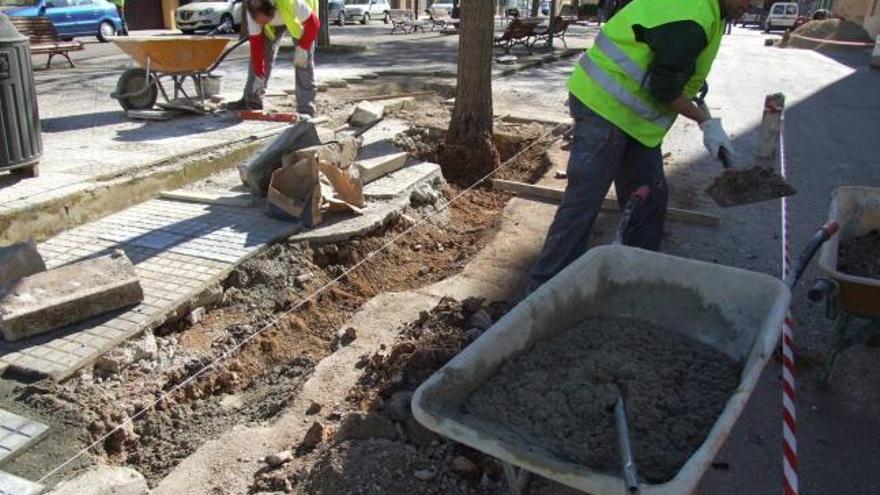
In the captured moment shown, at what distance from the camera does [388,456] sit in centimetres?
272

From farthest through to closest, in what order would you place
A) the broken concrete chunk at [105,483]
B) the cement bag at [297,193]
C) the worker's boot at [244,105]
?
the worker's boot at [244,105], the cement bag at [297,193], the broken concrete chunk at [105,483]

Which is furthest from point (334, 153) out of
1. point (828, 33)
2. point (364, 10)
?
point (828, 33)

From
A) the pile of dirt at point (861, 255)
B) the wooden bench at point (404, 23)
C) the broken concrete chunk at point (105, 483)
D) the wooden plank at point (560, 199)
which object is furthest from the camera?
the wooden bench at point (404, 23)

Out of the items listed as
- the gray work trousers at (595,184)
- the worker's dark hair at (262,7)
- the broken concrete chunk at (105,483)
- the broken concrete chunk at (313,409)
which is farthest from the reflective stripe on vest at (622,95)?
the worker's dark hair at (262,7)

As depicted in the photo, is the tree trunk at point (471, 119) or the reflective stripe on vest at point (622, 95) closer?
the reflective stripe on vest at point (622, 95)

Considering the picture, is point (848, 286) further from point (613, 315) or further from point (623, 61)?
point (623, 61)

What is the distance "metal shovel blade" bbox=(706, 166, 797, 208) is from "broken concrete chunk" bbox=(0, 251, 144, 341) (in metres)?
3.39

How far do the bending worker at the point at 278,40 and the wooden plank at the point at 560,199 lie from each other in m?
2.70

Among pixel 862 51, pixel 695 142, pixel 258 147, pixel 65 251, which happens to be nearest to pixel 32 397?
pixel 65 251

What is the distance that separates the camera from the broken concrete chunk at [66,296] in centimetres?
342

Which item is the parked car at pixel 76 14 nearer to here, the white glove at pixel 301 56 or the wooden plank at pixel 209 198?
the white glove at pixel 301 56

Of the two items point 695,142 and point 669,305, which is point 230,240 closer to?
point 669,305

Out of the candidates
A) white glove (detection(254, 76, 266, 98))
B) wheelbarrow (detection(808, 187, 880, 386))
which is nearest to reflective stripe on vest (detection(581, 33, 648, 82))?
wheelbarrow (detection(808, 187, 880, 386))

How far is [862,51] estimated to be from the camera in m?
25.0
